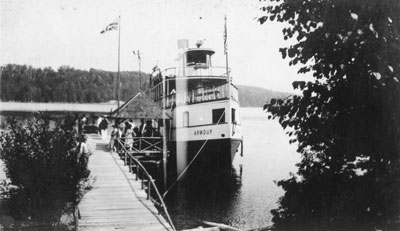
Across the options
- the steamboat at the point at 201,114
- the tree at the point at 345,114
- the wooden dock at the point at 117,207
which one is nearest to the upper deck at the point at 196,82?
the steamboat at the point at 201,114

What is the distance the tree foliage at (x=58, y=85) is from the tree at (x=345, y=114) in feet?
178

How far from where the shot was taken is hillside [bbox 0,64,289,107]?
63.8 metres

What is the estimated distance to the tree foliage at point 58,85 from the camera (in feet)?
209

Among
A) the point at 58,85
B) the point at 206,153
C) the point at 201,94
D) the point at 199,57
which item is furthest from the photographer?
the point at 58,85

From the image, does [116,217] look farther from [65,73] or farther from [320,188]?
[65,73]

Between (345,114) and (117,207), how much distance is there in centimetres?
689

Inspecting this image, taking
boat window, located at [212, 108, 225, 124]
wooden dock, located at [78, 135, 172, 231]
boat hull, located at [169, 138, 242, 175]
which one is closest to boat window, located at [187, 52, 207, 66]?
boat window, located at [212, 108, 225, 124]

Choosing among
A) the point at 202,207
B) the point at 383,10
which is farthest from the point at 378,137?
the point at 202,207

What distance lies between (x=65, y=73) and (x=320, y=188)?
82139 mm

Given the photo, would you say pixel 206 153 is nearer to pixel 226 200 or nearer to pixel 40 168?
pixel 226 200

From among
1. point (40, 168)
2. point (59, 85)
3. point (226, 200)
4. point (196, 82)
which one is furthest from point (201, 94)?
point (59, 85)

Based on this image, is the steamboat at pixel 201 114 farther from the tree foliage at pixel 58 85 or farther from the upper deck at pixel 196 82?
the tree foliage at pixel 58 85

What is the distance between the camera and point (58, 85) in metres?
74.5

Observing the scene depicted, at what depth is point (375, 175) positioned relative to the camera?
5.13 meters
